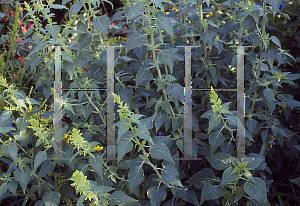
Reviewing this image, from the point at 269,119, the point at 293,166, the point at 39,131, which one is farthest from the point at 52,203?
the point at 293,166

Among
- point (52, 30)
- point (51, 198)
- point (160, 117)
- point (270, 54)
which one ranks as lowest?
point (51, 198)

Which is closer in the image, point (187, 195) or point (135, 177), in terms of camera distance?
point (135, 177)

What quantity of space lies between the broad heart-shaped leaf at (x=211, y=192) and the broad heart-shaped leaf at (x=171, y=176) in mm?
140

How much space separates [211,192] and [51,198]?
0.80 metres

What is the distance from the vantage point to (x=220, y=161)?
140 centimetres

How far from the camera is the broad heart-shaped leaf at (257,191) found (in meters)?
1.25

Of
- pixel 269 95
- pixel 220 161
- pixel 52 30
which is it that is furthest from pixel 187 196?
pixel 52 30

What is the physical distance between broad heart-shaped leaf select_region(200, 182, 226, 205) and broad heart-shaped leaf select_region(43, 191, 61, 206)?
0.73 meters

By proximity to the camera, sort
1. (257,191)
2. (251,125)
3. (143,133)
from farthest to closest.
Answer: (251,125), (257,191), (143,133)

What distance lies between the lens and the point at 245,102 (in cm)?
166

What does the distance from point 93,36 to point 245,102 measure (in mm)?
911

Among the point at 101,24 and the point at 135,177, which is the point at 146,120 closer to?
the point at 135,177

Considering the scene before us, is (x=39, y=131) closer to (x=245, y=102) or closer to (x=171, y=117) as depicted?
(x=171, y=117)

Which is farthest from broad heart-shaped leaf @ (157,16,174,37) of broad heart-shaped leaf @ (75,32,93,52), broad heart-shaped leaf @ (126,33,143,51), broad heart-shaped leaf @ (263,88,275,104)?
broad heart-shaped leaf @ (263,88,275,104)
